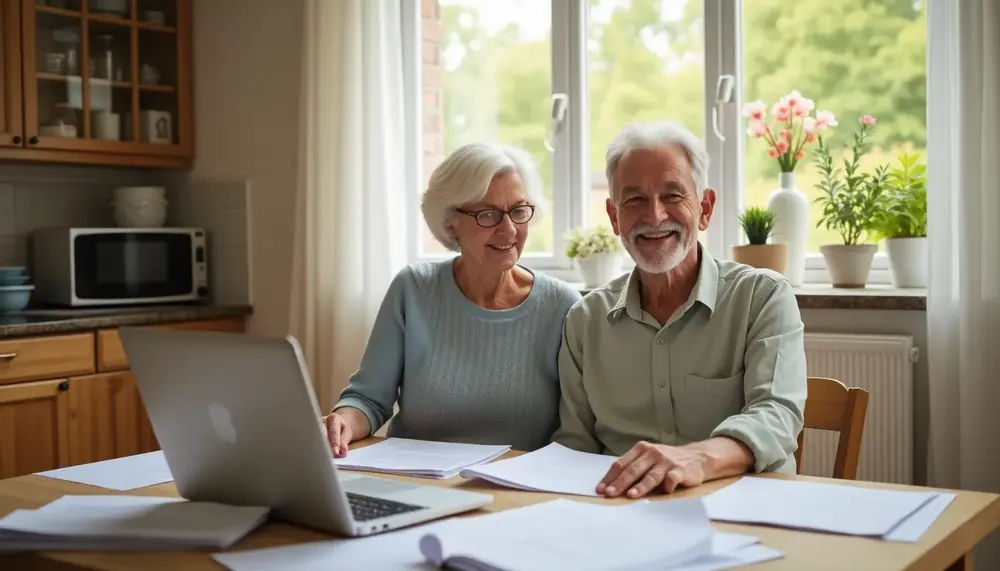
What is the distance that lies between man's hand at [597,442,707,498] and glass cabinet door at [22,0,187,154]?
9.09 ft

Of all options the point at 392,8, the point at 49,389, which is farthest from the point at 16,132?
the point at 392,8

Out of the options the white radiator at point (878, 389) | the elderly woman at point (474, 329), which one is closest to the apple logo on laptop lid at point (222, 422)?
the elderly woman at point (474, 329)

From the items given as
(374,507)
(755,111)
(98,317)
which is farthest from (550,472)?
(98,317)

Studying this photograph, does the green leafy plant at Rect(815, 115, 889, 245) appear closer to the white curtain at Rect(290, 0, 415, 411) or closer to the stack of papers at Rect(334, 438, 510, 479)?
the white curtain at Rect(290, 0, 415, 411)

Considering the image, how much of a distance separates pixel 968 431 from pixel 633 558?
1.73 metres

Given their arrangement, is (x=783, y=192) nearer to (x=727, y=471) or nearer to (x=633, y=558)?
(x=727, y=471)

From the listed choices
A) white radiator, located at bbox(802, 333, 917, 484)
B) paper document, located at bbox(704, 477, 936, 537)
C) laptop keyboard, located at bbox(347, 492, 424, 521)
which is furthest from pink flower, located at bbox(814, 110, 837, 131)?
laptop keyboard, located at bbox(347, 492, 424, 521)

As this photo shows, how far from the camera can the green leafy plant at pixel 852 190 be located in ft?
9.52

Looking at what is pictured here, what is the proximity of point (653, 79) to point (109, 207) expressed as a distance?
2.10 m

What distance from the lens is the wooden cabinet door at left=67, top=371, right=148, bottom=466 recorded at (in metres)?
3.32

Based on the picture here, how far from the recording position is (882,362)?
2.70 metres

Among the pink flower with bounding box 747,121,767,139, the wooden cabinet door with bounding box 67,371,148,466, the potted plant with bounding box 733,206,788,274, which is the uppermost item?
the pink flower with bounding box 747,121,767,139

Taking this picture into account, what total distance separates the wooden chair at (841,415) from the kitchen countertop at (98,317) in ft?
7.36

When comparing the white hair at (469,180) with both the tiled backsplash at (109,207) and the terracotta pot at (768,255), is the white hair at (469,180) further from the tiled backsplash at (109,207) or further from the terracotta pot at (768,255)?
the tiled backsplash at (109,207)
